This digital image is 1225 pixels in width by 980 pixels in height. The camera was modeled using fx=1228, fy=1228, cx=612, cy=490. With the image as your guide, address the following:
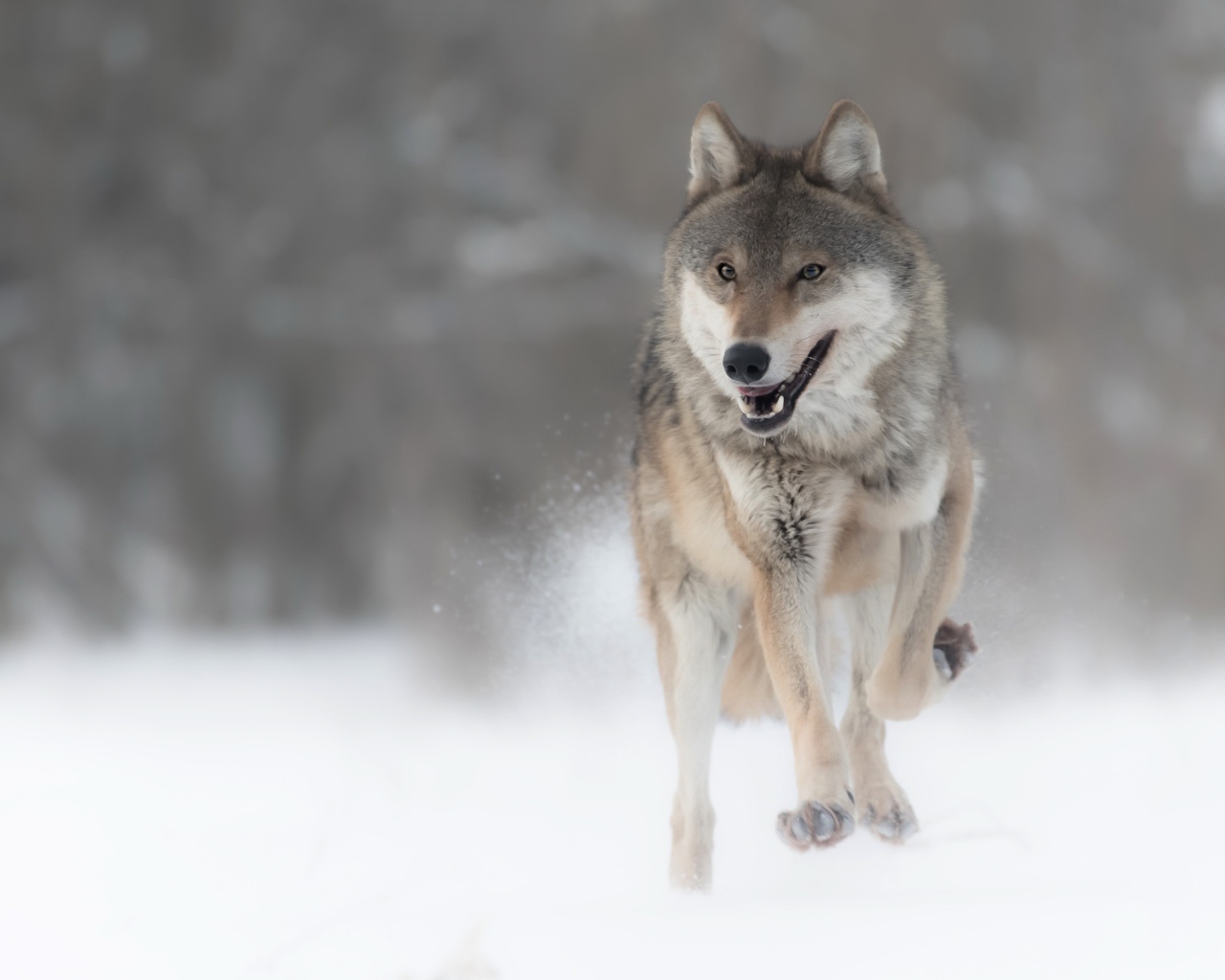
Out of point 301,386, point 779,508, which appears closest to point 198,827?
point 779,508

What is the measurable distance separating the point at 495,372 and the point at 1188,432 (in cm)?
612

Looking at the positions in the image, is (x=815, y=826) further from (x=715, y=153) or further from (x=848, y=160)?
(x=715, y=153)

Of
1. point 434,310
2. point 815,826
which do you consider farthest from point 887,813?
point 434,310

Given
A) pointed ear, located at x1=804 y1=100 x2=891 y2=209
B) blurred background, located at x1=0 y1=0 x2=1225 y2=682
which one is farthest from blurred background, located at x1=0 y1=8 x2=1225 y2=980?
pointed ear, located at x1=804 y1=100 x2=891 y2=209

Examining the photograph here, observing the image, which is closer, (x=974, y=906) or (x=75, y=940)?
(x=974, y=906)

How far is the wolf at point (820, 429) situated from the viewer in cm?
303

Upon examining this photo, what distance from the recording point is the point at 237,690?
9039mm

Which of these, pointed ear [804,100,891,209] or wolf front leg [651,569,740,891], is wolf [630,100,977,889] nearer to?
pointed ear [804,100,891,209]

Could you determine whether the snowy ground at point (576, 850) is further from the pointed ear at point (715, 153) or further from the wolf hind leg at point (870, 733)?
the pointed ear at point (715, 153)

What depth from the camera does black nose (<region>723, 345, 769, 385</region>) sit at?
113 inches

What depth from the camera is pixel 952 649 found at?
11.5 ft

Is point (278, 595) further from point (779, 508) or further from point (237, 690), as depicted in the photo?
point (779, 508)

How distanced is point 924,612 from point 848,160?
123 cm

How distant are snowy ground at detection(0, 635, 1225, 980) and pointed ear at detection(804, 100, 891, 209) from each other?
193 centimetres
